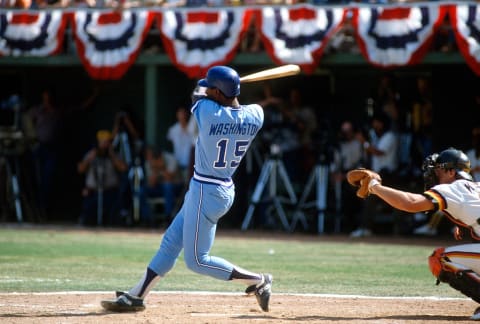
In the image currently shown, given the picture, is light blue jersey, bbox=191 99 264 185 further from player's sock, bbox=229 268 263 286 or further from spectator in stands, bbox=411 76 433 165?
spectator in stands, bbox=411 76 433 165

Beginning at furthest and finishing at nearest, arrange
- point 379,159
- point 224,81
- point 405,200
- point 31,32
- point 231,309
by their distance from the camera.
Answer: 1. point 31,32
2. point 379,159
3. point 231,309
4. point 224,81
5. point 405,200

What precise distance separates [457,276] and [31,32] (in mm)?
11674

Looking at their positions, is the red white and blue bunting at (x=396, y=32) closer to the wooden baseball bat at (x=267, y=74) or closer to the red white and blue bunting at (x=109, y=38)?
the red white and blue bunting at (x=109, y=38)

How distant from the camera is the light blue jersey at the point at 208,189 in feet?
23.7

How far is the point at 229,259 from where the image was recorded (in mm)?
11688

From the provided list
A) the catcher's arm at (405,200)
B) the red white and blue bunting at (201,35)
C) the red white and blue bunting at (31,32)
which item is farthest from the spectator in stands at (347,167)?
the catcher's arm at (405,200)

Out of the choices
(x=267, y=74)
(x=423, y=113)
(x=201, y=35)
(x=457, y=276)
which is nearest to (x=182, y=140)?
(x=201, y=35)

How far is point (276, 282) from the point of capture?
9.71 meters

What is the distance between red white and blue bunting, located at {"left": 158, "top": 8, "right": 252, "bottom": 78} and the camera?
1580cm

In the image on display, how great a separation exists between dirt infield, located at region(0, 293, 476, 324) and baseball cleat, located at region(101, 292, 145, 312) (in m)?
0.05

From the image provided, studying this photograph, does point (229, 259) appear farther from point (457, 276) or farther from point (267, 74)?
point (457, 276)

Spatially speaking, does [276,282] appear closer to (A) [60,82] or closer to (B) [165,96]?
(B) [165,96]

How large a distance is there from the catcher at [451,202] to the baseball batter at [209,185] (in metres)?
0.91

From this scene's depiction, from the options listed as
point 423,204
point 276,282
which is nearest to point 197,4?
point 276,282
